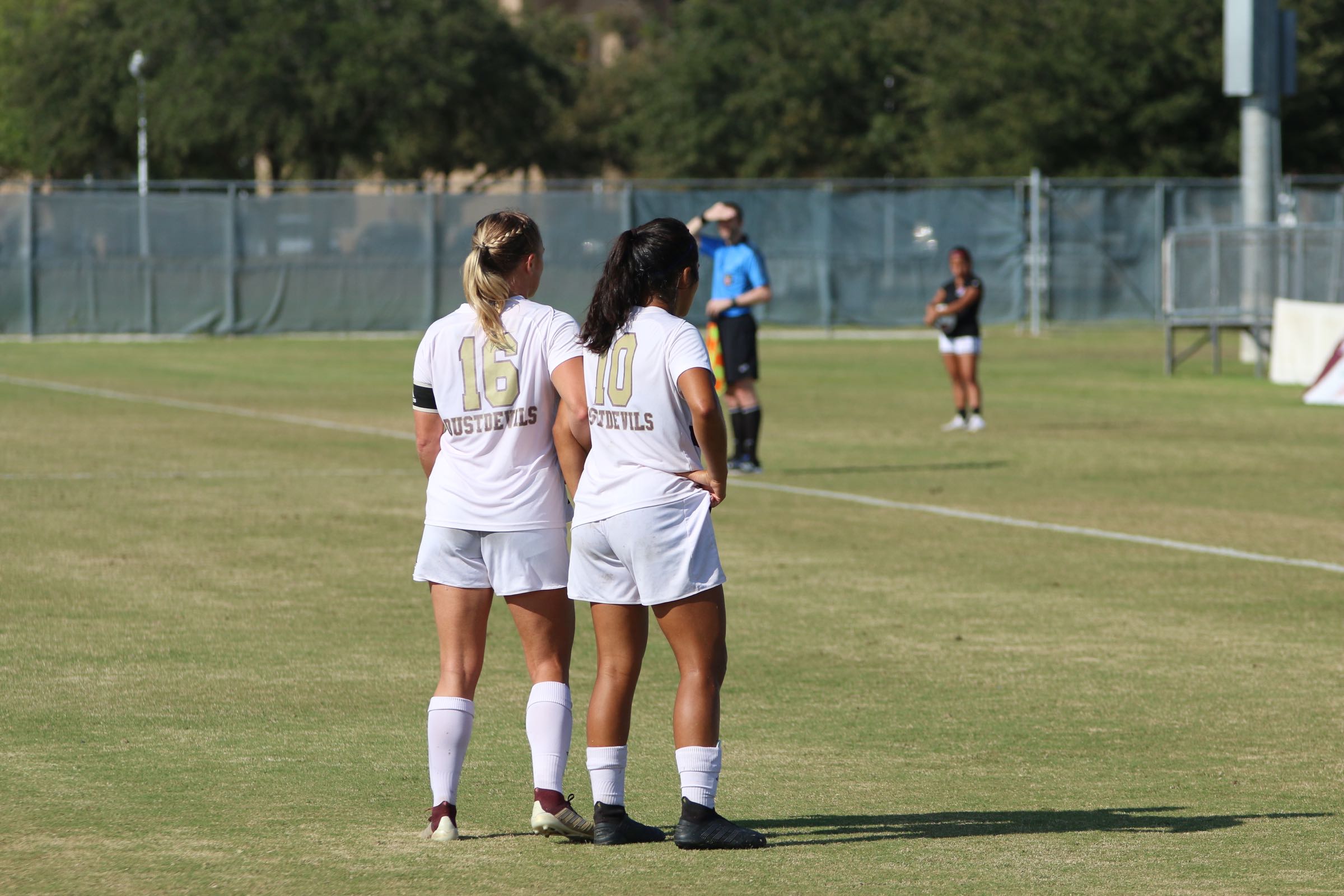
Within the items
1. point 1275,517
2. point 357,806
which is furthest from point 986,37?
point 357,806

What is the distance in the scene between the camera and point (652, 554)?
504 centimetres

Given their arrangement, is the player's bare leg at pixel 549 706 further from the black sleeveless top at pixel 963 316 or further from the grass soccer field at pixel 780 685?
the black sleeveless top at pixel 963 316

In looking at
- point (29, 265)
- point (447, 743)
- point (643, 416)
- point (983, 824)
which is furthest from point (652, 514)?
point (29, 265)

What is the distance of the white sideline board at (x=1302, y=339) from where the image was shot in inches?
985

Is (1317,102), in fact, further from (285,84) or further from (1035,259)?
(285,84)

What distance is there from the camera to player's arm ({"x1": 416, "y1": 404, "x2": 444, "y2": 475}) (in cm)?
539

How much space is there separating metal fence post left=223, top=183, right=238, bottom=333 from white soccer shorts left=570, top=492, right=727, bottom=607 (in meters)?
33.7

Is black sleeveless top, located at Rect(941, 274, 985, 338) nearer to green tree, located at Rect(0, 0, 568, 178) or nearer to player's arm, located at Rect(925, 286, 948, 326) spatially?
player's arm, located at Rect(925, 286, 948, 326)

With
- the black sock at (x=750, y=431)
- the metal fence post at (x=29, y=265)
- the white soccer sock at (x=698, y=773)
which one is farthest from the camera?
the metal fence post at (x=29, y=265)

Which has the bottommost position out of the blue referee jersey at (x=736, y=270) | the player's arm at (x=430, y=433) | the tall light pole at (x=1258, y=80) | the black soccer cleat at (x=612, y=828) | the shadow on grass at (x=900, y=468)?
the black soccer cleat at (x=612, y=828)

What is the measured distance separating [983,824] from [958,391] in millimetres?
13858

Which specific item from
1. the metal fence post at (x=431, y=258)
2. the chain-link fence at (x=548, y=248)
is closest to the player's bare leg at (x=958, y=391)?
the chain-link fence at (x=548, y=248)

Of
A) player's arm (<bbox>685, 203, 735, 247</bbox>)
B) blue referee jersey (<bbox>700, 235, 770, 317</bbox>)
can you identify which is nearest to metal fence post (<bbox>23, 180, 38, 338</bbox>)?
blue referee jersey (<bbox>700, 235, 770, 317</bbox>)

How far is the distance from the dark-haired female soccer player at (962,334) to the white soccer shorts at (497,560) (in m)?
14.0
